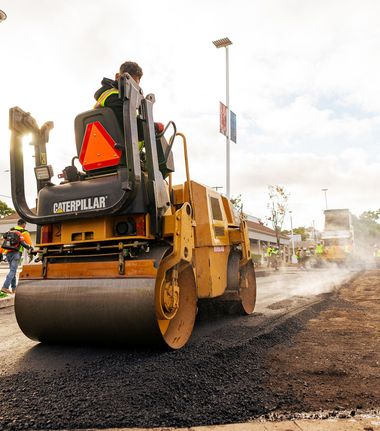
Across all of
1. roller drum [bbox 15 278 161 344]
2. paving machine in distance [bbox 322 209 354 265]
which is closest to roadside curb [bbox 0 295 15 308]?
roller drum [bbox 15 278 161 344]

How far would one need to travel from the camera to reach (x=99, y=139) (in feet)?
12.0

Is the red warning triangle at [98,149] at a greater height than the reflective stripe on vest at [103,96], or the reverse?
the reflective stripe on vest at [103,96]

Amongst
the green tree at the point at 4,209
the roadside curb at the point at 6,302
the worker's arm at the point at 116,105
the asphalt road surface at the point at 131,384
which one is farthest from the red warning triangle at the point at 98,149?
the green tree at the point at 4,209

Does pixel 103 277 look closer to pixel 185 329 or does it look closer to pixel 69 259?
pixel 69 259

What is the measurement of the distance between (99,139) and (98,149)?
0.10 metres

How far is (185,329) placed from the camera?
382 cm

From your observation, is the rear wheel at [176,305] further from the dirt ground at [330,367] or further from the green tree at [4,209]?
the green tree at [4,209]

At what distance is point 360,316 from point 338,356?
8.08ft

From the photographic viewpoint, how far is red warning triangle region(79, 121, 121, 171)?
3605 mm

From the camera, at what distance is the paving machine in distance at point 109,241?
319 centimetres

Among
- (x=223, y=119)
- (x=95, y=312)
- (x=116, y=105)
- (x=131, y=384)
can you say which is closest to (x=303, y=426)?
(x=131, y=384)

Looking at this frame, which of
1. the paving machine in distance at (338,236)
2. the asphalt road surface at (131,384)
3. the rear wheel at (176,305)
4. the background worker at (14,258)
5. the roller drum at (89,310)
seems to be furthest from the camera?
the paving machine in distance at (338,236)

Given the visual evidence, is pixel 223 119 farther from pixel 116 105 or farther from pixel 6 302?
pixel 116 105

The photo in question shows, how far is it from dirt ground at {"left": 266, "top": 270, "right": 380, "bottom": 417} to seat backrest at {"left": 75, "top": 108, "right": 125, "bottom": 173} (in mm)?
2382
